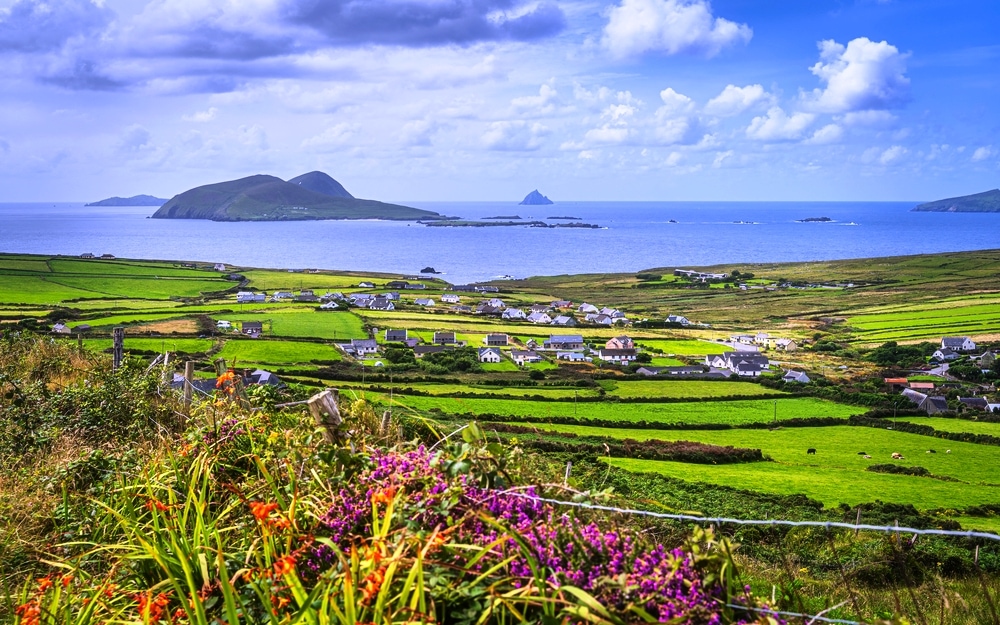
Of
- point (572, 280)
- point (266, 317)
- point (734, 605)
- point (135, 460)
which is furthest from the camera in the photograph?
point (572, 280)

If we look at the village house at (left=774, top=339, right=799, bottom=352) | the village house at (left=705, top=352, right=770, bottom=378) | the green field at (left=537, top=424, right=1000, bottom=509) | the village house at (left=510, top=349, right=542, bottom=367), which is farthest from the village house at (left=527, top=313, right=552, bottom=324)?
the green field at (left=537, top=424, right=1000, bottom=509)

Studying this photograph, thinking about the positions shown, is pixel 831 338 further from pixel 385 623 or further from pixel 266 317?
pixel 385 623

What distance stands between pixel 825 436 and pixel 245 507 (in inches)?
1201

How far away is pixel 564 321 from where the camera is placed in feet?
223

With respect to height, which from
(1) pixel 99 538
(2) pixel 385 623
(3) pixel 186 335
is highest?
(2) pixel 385 623

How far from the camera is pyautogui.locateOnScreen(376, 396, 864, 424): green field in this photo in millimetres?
30875

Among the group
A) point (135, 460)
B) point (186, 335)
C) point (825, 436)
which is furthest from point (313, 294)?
point (135, 460)

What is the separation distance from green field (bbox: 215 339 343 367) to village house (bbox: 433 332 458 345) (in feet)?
25.0

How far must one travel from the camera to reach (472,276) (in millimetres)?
109312

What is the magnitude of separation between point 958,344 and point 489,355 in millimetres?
30968

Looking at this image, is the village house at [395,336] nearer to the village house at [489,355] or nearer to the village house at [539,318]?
the village house at [489,355]

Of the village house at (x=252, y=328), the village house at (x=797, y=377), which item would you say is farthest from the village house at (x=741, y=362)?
the village house at (x=252, y=328)

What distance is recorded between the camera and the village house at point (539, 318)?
68000 millimetres

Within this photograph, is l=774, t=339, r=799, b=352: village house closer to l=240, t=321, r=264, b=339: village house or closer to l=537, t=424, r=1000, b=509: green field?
l=537, t=424, r=1000, b=509: green field
